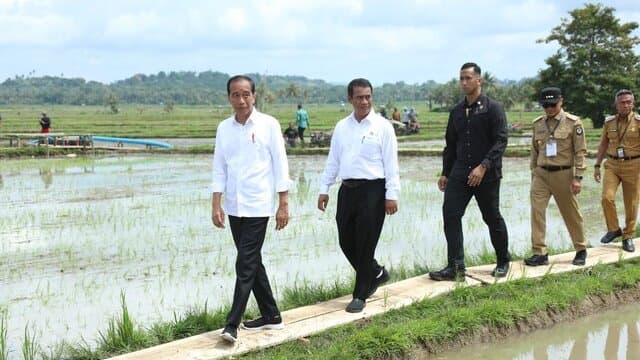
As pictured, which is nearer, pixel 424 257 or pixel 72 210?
pixel 424 257

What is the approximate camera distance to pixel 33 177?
16.3 m

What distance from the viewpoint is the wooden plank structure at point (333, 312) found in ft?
13.7

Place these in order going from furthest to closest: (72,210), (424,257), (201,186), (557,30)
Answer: (557,30)
(201,186)
(72,210)
(424,257)

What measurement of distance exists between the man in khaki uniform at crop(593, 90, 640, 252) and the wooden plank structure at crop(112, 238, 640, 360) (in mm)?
582

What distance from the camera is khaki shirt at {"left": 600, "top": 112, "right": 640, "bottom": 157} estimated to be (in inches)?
282

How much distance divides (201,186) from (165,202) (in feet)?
7.41

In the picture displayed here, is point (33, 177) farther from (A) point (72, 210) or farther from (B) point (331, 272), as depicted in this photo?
(B) point (331, 272)

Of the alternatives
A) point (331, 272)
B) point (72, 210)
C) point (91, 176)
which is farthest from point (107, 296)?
point (91, 176)

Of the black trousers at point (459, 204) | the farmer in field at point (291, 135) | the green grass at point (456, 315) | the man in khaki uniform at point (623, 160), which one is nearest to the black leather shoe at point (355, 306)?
the green grass at point (456, 315)

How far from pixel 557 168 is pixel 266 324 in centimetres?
313

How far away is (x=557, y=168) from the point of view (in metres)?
6.39

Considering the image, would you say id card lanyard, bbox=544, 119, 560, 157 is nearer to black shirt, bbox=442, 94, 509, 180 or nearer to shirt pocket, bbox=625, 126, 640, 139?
black shirt, bbox=442, 94, 509, 180

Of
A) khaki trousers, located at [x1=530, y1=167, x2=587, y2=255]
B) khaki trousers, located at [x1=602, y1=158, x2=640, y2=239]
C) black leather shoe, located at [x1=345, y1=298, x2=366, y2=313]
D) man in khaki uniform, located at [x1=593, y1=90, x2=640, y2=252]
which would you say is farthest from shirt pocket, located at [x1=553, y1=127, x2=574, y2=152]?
black leather shoe, located at [x1=345, y1=298, x2=366, y2=313]

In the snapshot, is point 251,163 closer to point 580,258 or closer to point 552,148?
point 552,148
